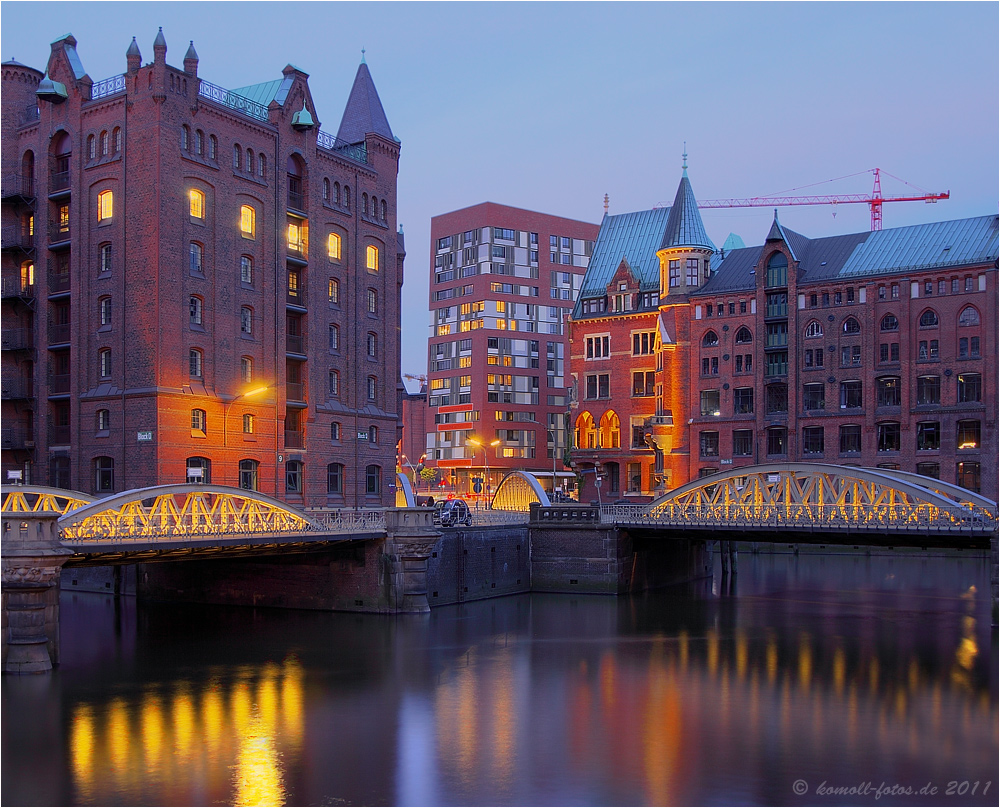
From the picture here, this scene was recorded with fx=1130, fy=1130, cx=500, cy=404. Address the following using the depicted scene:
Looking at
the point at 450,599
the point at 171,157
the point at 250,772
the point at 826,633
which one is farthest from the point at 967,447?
the point at 250,772

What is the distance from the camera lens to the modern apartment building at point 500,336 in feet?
405

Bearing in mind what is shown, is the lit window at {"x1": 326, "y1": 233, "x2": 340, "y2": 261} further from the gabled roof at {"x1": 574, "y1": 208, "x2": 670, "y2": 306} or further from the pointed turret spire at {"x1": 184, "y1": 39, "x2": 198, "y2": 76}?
the gabled roof at {"x1": 574, "y1": 208, "x2": 670, "y2": 306}

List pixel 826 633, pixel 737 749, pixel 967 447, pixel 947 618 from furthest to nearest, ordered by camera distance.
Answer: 1. pixel 967 447
2. pixel 947 618
3. pixel 826 633
4. pixel 737 749

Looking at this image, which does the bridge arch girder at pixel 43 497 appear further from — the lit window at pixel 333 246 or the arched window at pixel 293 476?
the lit window at pixel 333 246

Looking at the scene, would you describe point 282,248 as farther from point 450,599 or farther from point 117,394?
point 450,599

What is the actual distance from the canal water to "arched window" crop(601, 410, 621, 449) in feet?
133

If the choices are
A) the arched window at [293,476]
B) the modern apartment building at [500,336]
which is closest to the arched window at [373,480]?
the arched window at [293,476]

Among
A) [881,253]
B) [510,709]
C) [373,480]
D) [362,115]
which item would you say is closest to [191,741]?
[510,709]

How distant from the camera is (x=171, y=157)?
56.6 metres

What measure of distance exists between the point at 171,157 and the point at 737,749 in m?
40.9

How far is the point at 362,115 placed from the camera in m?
73.3

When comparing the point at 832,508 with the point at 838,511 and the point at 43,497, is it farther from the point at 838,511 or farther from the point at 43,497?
the point at 43,497

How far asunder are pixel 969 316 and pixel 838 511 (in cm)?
3362

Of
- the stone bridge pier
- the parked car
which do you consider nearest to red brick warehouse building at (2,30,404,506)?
the parked car
